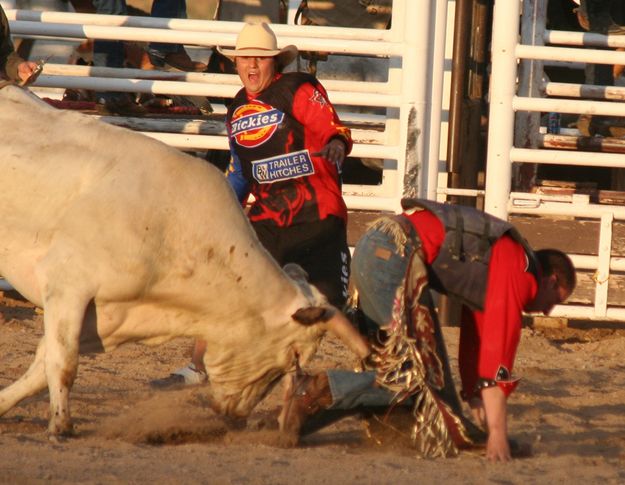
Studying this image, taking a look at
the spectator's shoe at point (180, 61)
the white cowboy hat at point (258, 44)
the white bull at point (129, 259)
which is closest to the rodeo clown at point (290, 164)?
the white cowboy hat at point (258, 44)

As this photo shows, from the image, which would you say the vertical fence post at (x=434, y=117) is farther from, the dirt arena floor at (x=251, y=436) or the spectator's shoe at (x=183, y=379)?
the spectator's shoe at (x=183, y=379)

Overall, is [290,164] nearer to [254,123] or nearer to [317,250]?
[254,123]

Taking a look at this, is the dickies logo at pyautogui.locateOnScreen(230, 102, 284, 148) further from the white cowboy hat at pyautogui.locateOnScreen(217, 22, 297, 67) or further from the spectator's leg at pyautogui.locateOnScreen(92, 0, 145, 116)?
the spectator's leg at pyautogui.locateOnScreen(92, 0, 145, 116)

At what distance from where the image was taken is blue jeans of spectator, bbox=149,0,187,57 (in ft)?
31.5

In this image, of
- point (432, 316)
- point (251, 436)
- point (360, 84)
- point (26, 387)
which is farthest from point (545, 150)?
point (26, 387)

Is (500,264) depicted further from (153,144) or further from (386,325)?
(153,144)

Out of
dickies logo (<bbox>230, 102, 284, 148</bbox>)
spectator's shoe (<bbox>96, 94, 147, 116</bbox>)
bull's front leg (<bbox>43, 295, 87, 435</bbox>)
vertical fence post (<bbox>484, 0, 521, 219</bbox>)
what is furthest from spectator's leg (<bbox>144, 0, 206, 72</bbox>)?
bull's front leg (<bbox>43, 295, 87, 435</bbox>)

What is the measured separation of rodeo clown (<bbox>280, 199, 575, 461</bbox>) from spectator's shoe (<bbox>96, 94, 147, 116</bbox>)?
3789 millimetres

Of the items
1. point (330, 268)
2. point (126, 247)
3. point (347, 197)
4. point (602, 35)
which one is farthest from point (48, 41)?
point (126, 247)

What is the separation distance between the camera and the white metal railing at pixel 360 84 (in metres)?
8.47

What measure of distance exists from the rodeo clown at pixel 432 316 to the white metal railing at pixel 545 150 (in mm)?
2999

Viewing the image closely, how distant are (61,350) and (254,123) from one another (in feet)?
5.56

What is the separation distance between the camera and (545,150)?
863cm

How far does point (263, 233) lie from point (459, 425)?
1647 millimetres
